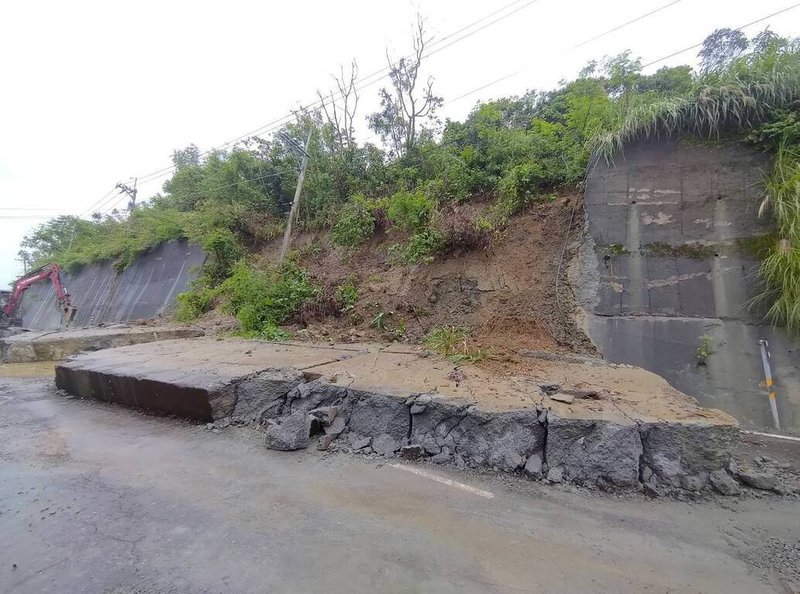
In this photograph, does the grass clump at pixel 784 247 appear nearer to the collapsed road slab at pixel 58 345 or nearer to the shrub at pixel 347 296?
the shrub at pixel 347 296

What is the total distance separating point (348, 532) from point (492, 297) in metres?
4.91

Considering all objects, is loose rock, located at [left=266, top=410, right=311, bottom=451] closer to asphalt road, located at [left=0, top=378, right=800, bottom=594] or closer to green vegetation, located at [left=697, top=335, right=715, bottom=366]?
asphalt road, located at [left=0, top=378, right=800, bottom=594]

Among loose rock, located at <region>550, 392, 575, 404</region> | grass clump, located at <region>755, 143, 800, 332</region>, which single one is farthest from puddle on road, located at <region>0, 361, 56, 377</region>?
grass clump, located at <region>755, 143, 800, 332</region>

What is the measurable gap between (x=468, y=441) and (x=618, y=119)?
6109mm

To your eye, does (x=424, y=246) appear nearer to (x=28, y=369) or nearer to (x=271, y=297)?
(x=271, y=297)

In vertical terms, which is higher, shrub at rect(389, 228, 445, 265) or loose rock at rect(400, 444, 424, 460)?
shrub at rect(389, 228, 445, 265)

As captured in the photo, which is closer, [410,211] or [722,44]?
[410,211]

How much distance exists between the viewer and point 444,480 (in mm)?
2795

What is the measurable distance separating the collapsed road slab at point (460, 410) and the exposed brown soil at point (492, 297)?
1141 millimetres

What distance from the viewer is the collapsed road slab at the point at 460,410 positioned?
2629 mm

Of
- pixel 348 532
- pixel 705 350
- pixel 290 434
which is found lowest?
pixel 348 532

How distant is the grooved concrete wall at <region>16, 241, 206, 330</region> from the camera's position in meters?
14.5

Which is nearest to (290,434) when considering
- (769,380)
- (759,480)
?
(759,480)

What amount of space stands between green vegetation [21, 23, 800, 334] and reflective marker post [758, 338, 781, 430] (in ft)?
1.14
